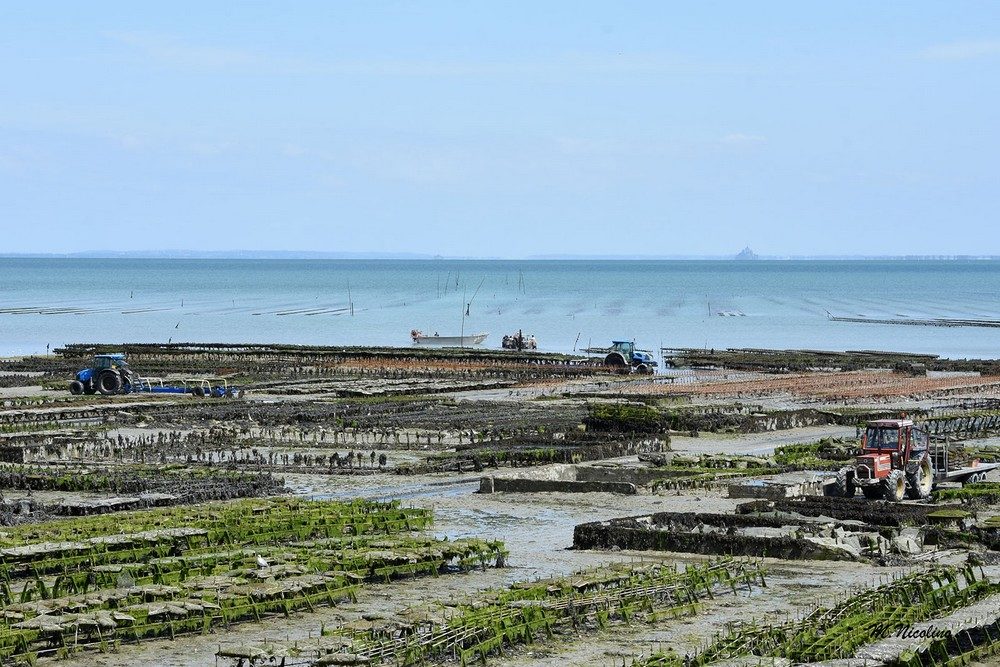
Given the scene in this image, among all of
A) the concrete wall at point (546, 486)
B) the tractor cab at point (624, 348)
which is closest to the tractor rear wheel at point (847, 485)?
the concrete wall at point (546, 486)

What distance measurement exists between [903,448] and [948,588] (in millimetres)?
10201

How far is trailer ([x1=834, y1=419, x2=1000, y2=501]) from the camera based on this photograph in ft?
111

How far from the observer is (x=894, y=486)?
111ft

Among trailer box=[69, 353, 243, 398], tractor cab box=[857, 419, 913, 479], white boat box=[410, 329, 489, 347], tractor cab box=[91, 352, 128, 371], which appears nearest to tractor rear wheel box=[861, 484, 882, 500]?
tractor cab box=[857, 419, 913, 479]

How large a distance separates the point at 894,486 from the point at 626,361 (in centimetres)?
4838

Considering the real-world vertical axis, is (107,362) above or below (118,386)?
above

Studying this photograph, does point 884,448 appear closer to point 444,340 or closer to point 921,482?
point 921,482

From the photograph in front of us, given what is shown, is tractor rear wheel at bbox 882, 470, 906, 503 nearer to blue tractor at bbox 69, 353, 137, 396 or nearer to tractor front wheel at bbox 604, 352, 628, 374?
blue tractor at bbox 69, 353, 137, 396

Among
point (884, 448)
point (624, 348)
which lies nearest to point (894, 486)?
point (884, 448)

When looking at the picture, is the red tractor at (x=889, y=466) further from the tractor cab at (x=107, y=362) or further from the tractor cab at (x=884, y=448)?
the tractor cab at (x=107, y=362)

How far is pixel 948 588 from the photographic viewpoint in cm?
2439

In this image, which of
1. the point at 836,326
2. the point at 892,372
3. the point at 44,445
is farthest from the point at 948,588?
the point at 836,326

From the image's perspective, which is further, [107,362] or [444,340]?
[444,340]

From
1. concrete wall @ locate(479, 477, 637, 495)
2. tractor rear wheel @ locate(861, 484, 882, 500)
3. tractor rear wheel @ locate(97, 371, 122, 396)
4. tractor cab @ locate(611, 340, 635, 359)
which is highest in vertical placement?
tractor cab @ locate(611, 340, 635, 359)
